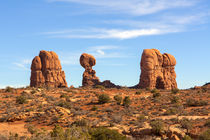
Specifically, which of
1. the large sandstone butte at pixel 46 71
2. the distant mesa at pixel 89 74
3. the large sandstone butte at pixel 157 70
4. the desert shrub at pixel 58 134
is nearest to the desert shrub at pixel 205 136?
the desert shrub at pixel 58 134

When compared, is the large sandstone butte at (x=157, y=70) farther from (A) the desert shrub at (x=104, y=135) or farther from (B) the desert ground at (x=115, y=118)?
(A) the desert shrub at (x=104, y=135)

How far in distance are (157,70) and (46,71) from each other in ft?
85.6

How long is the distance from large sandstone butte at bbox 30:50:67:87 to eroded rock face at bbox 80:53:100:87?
5333 millimetres

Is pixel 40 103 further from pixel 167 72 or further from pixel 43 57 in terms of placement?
pixel 167 72

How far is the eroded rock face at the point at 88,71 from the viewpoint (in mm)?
63688

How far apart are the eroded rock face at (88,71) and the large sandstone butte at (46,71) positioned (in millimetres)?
5333

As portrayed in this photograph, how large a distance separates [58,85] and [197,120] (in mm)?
41454

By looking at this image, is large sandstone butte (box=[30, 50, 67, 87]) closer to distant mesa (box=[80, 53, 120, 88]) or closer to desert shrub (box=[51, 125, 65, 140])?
distant mesa (box=[80, 53, 120, 88])

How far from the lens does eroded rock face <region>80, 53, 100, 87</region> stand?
63688 millimetres

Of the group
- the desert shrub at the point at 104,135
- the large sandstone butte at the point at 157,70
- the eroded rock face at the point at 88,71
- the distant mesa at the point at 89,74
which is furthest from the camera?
the eroded rock face at the point at 88,71

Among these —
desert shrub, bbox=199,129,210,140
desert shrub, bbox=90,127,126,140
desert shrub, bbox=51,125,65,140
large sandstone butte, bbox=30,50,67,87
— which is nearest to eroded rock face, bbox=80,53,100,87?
large sandstone butte, bbox=30,50,67,87

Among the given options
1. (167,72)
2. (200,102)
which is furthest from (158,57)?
(200,102)

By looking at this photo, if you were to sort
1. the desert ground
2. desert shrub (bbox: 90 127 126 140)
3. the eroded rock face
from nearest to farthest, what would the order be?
desert shrub (bbox: 90 127 126 140) → the desert ground → the eroded rock face

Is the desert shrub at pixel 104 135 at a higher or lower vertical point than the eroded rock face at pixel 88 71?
lower
